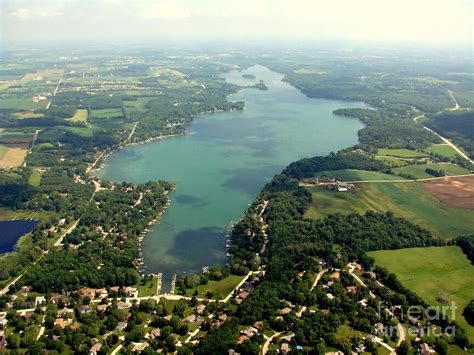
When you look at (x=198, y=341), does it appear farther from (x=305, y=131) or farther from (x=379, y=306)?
(x=305, y=131)

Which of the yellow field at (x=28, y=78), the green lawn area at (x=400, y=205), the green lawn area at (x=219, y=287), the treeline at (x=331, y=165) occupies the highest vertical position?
the yellow field at (x=28, y=78)

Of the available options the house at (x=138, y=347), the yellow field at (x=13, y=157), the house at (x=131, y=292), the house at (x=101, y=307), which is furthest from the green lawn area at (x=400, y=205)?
the yellow field at (x=13, y=157)

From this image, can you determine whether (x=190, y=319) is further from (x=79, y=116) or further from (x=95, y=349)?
(x=79, y=116)

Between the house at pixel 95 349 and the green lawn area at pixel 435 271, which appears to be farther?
the green lawn area at pixel 435 271

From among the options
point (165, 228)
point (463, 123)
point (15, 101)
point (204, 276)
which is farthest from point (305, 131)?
point (15, 101)

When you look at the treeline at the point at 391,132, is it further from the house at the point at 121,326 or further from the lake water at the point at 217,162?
the house at the point at 121,326

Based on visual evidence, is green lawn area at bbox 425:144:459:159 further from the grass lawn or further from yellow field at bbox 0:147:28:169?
the grass lawn

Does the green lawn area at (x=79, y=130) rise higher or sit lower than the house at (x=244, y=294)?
higher

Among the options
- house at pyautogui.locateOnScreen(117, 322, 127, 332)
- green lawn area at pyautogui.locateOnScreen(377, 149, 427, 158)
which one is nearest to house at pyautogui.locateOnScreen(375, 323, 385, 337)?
house at pyautogui.locateOnScreen(117, 322, 127, 332)
